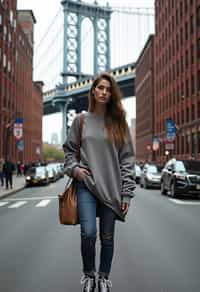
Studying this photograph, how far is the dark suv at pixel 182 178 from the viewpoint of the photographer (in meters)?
17.9

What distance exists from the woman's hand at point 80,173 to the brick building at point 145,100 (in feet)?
245

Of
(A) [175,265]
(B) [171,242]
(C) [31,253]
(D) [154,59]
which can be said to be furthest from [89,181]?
(D) [154,59]

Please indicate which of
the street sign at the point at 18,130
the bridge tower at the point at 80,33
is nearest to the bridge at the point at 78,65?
the bridge tower at the point at 80,33

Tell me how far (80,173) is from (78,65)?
5458 inches

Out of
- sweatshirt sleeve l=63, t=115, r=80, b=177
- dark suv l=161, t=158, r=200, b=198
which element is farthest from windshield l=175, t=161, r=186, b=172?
sweatshirt sleeve l=63, t=115, r=80, b=177

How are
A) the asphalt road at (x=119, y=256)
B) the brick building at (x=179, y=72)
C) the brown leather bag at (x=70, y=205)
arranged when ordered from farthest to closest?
the brick building at (x=179, y=72) < the asphalt road at (x=119, y=256) < the brown leather bag at (x=70, y=205)

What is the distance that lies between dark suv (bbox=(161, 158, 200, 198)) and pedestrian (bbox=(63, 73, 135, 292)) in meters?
14.2

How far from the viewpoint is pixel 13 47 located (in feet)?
194

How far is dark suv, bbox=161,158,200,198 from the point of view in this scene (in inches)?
703

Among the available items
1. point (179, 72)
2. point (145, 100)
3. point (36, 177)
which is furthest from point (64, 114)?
point (36, 177)

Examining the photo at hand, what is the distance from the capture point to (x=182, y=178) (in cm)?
1789

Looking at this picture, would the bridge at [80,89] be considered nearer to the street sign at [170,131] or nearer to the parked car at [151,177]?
the street sign at [170,131]

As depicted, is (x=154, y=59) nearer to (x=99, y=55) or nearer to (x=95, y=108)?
(x=99, y=55)

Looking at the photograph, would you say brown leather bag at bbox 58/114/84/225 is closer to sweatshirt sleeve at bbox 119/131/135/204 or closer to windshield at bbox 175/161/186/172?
sweatshirt sleeve at bbox 119/131/135/204
